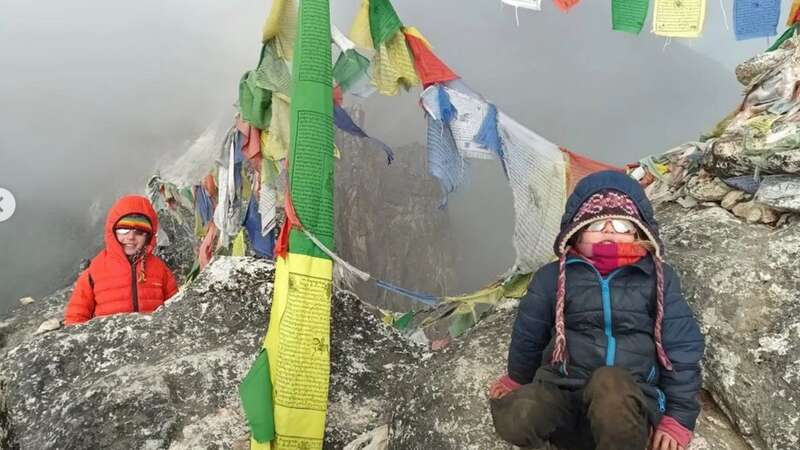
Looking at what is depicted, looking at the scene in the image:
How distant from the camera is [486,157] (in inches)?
158

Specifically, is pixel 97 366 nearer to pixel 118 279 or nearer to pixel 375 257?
pixel 118 279

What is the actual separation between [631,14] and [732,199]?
1.47 m

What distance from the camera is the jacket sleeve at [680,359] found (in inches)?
90.0

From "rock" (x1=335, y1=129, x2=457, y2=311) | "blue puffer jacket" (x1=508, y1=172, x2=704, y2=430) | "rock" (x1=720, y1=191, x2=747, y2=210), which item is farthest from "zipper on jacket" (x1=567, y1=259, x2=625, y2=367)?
"rock" (x1=335, y1=129, x2=457, y2=311)

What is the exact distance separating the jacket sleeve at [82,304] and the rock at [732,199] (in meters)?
4.26

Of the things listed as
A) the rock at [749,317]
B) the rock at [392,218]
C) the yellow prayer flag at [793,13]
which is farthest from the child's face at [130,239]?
the rock at [392,218]

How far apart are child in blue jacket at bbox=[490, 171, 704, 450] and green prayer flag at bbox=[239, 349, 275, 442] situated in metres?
1.50

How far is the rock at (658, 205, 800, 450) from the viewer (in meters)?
2.64

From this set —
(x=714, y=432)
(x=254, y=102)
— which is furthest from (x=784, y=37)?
(x=254, y=102)

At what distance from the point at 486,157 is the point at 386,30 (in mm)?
1096

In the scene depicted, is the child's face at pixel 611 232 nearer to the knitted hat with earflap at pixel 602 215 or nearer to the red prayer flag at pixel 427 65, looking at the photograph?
the knitted hat with earflap at pixel 602 215

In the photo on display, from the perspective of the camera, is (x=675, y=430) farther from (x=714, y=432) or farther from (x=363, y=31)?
(x=363, y=31)

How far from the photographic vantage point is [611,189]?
2518 millimetres

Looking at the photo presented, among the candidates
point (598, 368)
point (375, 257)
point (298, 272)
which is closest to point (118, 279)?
point (298, 272)
